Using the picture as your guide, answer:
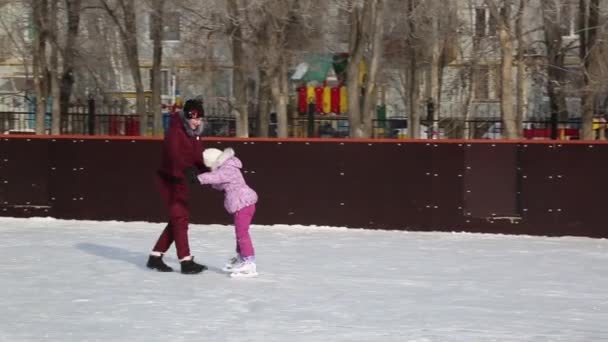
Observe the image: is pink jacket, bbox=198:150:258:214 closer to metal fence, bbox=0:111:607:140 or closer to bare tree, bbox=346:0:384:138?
metal fence, bbox=0:111:607:140

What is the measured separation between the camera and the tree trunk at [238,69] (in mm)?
22656

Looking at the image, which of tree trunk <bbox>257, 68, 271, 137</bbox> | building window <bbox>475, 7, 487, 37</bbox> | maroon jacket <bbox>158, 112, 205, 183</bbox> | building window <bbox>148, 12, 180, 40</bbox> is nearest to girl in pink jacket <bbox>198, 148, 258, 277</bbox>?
maroon jacket <bbox>158, 112, 205, 183</bbox>

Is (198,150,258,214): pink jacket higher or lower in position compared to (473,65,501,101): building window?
lower

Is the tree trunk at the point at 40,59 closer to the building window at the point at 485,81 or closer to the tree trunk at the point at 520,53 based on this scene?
the tree trunk at the point at 520,53

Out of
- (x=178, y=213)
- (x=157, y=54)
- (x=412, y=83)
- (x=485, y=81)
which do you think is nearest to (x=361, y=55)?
(x=157, y=54)

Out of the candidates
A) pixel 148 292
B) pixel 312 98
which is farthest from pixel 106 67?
pixel 148 292

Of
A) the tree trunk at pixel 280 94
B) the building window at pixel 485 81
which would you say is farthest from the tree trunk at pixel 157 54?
the building window at pixel 485 81

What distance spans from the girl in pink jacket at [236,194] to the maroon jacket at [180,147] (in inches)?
5.6

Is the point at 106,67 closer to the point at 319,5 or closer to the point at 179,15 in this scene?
the point at 179,15

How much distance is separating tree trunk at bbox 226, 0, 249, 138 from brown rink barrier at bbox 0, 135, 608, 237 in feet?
22.6

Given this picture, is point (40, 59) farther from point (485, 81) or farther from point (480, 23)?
point (485, 81)

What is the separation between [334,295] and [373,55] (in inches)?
591

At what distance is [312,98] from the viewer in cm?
3309

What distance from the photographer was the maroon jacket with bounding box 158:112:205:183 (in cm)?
1064
